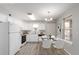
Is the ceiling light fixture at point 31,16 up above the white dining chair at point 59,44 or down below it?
above

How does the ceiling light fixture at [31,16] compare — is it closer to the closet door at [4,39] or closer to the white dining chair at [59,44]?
the closet door at [4,39]

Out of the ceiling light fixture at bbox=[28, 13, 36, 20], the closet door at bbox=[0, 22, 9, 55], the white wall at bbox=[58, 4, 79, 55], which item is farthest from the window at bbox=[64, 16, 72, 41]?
the closet door at bbox=[0, 22, 9, 55]

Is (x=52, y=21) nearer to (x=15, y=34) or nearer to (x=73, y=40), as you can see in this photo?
(x=73, y=40)

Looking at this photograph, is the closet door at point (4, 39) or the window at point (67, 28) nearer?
the closet door at point (4, 39)

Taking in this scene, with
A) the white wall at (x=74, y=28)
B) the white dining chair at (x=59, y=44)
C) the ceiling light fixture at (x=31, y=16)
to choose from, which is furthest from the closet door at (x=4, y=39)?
the white wall at (x=74, y=28)

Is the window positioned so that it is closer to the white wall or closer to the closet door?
the white wall

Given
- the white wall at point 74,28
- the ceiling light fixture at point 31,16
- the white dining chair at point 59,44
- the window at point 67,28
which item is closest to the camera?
the white wall at point 74,28

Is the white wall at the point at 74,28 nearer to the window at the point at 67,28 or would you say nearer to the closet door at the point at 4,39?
the window at the point at 67,28

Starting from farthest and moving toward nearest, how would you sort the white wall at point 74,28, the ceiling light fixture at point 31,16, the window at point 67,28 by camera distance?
1. the window at point 67,28
2. the ceiling light fixture at point 31,16
3. the white wall at point 74,28

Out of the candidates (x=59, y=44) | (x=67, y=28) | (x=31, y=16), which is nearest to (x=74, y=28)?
(x=67, y=28)

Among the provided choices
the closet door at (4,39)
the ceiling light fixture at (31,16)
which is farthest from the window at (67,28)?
the closet door at (4,39)
